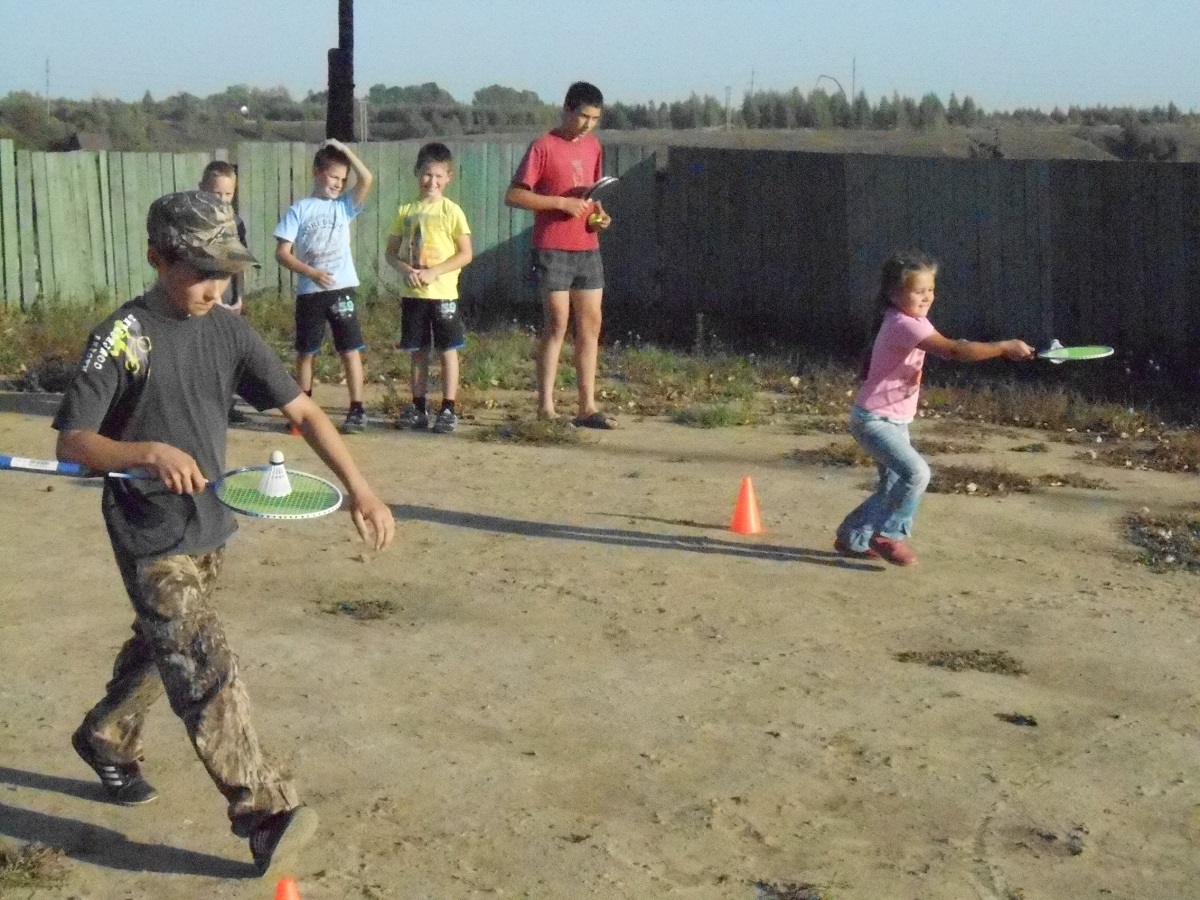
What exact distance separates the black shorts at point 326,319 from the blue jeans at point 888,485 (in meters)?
3.84

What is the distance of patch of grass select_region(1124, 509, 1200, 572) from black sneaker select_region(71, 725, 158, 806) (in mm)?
5020

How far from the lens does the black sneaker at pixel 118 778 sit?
5016 mm

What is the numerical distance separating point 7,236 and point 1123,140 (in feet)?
65.7

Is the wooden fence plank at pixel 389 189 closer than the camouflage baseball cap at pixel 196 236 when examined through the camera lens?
No

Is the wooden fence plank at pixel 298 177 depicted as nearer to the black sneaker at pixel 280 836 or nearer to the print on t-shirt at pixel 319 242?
the print on t-shirt at pixel 319 242

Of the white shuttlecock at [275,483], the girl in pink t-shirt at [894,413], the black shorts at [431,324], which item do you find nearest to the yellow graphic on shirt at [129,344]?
the white shuttlecock at [275,483]

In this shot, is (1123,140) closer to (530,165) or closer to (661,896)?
(530,165)

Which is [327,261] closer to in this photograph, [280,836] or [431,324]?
[431,324]

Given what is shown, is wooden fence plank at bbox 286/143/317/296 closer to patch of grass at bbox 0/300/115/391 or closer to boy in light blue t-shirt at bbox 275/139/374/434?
patch of grass at bbox 0/300/115/391

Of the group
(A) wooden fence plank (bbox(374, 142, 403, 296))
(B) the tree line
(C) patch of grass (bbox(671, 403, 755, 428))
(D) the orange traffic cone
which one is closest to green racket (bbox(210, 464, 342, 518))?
(D) the orange traffic cone

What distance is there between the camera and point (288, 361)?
45.8 ft

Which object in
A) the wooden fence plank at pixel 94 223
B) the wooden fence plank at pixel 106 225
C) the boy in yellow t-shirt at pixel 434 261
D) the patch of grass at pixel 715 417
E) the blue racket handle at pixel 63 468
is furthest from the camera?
the wooden fence plank at pixel 106 225

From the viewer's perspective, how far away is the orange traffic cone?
27.6 feet

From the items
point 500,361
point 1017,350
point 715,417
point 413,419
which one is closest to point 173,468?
Answer: point 1017,350
